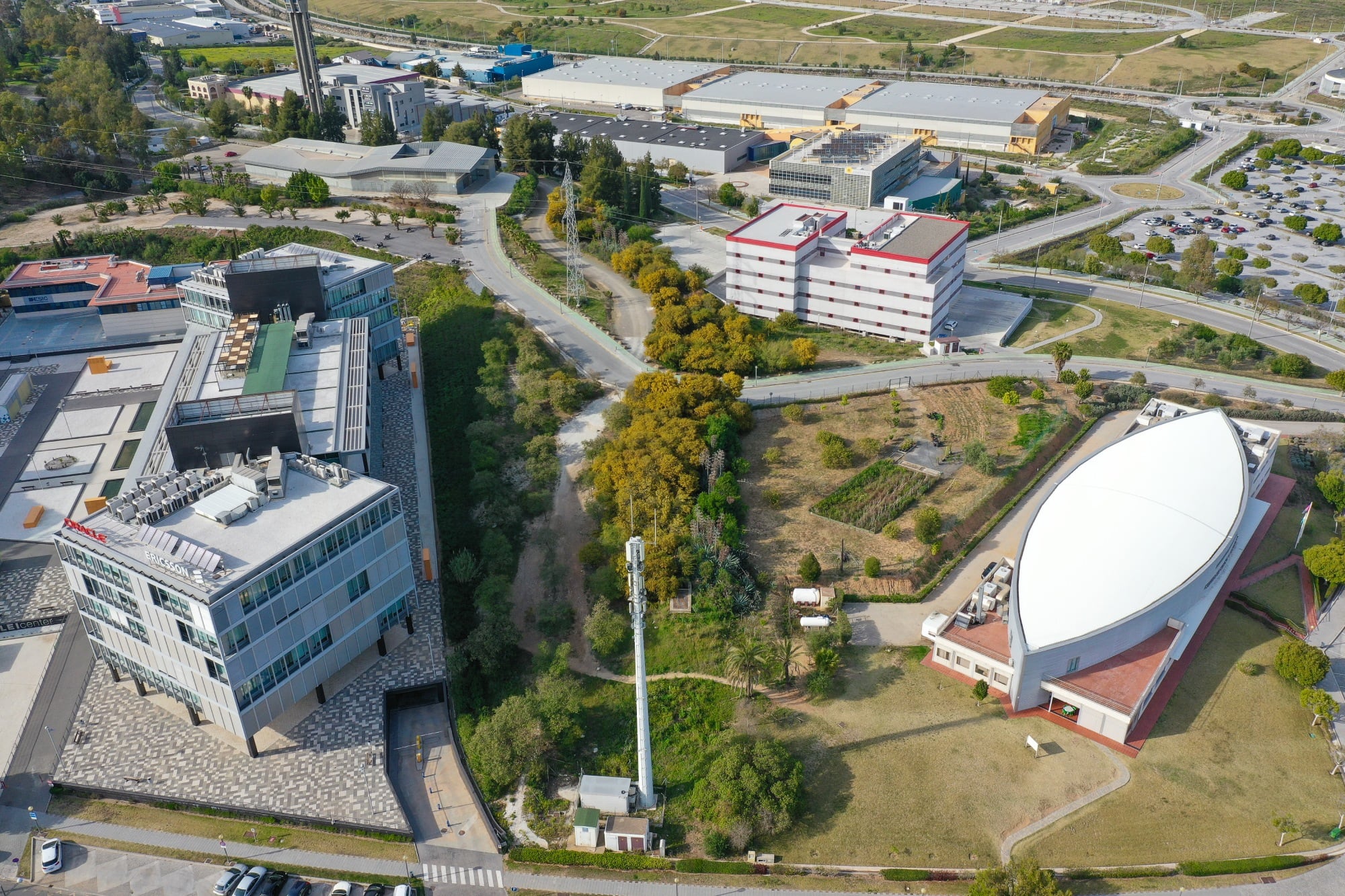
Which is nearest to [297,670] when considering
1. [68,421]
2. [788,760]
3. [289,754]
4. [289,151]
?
[289,754]

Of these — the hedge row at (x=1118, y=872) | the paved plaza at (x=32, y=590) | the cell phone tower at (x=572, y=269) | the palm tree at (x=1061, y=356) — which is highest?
the cell phone tower at (x=572, y=269)

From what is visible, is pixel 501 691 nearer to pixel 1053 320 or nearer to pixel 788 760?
pixel 788 760

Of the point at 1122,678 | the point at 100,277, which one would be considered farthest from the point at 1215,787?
the point at 100,277

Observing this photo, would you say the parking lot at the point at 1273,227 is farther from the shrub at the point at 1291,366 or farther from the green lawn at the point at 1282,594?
the green lawn at the point at 1282,594

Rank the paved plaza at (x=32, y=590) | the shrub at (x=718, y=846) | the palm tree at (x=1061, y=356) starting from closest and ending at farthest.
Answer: the shrub at (x=718, y=846)
the paved plaza at (x=32, y=590)
the palm tree at (x=1061, y=356)

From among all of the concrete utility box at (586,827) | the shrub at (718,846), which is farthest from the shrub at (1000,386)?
the concrete utility box at (586,827)

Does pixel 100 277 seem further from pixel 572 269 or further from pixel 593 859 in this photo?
pixel 593 859

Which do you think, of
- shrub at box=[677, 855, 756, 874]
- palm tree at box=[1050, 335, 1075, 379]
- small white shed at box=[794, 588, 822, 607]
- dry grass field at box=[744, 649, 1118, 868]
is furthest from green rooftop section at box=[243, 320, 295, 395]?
palm tree at box=[1050, 335, 1075, 379]
